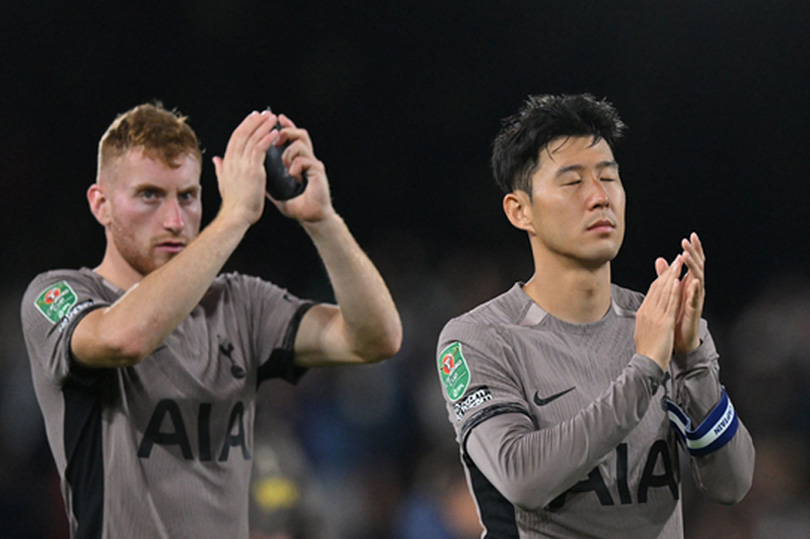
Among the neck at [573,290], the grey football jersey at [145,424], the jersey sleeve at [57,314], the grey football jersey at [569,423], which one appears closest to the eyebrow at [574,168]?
the neck at [573,290]

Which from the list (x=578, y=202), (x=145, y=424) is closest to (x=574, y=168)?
(x=578, y=202)

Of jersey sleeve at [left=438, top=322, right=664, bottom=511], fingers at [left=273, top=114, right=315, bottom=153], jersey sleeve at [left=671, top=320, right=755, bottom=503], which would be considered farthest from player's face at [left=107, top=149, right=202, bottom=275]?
jersey sleeve at [left=671, top=320, right=755, bottom=503]

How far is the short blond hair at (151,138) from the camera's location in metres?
2.73

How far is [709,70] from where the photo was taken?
6.82 meters

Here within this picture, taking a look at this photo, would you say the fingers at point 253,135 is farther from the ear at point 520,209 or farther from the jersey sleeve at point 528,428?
the jersey sleeve at point 528,428

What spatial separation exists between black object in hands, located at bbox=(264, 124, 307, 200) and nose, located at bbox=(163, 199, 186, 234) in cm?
32

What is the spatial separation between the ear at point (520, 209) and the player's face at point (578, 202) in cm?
3

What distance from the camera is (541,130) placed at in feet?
7.85

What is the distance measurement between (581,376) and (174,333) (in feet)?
3.81

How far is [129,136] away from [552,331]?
1.36 metres

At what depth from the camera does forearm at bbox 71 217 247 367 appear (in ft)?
7.52

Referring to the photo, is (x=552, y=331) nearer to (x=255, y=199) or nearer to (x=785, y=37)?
(x=255, y=199)

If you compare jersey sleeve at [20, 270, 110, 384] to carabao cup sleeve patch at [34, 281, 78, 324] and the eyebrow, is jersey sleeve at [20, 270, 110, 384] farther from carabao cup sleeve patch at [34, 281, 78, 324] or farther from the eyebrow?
the eyebrow

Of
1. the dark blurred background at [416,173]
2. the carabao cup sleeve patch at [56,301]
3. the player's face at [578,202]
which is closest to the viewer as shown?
the player's face at [578,202]
